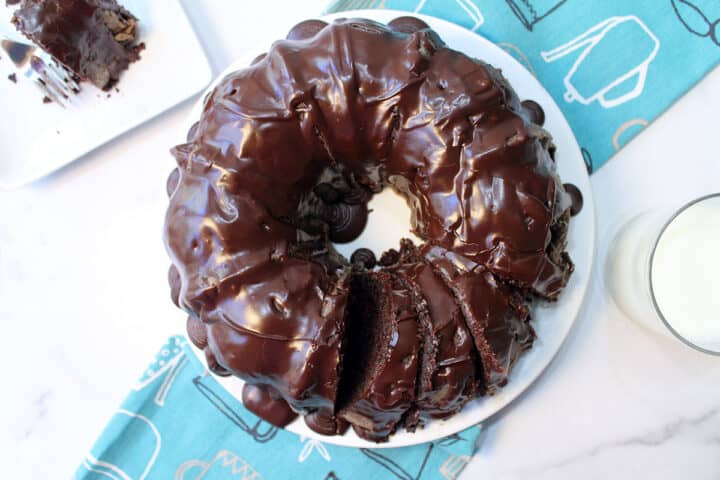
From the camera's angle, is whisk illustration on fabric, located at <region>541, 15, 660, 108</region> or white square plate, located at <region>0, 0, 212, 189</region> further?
white square plate, located at <region>0, 0, 212, 189</region>

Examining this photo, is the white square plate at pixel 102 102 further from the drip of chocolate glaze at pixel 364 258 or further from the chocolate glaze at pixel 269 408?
the chocolate glaze at pixel 269 408

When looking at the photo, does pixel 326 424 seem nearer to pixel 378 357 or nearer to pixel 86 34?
pixel 378 357

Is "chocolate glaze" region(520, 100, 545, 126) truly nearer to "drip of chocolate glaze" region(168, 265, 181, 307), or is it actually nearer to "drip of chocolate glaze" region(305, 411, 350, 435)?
"drip of chocolate glaze" region(305, 411, 350, 435)

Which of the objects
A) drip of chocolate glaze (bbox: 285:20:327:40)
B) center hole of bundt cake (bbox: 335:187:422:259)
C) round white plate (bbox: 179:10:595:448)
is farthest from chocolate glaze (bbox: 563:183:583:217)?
drip of chocolate glaze (bbox: 285:20:327:40)

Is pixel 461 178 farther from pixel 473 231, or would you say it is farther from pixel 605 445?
pixel 605 445

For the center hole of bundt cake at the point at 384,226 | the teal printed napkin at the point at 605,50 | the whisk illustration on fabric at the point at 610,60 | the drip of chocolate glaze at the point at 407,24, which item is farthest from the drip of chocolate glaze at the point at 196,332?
the whisk illustration on fabric at the point at 610,60

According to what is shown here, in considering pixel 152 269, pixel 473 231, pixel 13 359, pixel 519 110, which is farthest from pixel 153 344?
pixel 519 110

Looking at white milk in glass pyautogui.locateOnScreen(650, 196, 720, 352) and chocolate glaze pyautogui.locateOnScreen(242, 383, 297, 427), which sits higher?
chocolate glaze pyautogui.locateOnScreen(242, 383, 297, 427)
